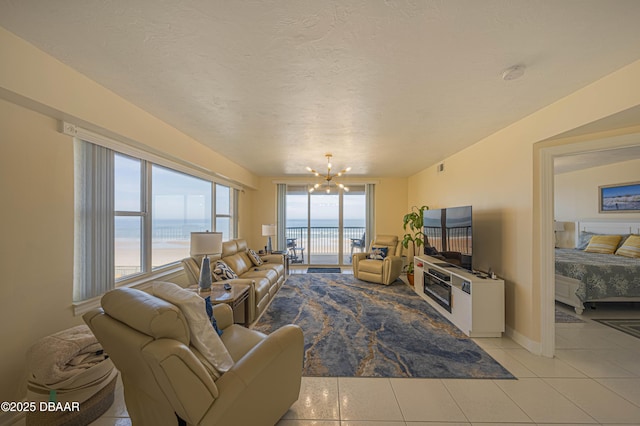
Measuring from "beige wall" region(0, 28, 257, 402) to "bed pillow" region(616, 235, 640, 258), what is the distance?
738 cm

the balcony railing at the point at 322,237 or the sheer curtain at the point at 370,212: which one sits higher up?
the sheer curtain at the point at 370,212

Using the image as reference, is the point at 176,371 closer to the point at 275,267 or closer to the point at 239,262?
the point at 239,262

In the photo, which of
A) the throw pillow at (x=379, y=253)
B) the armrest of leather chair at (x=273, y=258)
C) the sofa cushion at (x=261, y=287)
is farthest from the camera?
the throw pillow at (x=379, y=253)

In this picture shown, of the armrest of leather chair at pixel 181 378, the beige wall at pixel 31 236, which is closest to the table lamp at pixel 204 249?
the beige wall at pixel 31 236

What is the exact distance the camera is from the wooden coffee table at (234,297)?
2440mm

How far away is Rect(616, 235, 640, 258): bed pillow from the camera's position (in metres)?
3.80

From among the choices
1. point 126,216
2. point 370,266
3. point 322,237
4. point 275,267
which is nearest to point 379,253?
point 370,266

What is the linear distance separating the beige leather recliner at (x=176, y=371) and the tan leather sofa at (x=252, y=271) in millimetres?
1677

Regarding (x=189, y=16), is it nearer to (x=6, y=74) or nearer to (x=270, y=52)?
(x=270, y=52)

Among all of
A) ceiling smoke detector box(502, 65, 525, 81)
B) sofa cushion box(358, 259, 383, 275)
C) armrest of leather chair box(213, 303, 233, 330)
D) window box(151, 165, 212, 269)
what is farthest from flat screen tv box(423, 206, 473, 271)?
window box(151, 165, 212, 269)

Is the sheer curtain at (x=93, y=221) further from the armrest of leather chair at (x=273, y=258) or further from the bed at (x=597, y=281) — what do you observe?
the bed at (x=597, y=281)

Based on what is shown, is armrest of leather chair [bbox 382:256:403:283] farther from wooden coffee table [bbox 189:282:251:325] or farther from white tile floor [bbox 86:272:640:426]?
wooden coffee table [bbox 189:282:251:325]

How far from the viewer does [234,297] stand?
249cm

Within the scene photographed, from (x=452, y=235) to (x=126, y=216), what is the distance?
4.23m
